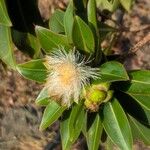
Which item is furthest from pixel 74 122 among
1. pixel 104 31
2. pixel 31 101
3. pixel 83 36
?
pixel 31 101

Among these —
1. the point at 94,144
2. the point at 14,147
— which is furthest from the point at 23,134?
the point at 94,144

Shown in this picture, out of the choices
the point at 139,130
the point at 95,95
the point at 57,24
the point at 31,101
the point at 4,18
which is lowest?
the point at 31,101

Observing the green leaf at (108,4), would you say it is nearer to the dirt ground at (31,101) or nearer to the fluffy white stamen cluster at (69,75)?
the fluffy white stamen cluster at (69,75)

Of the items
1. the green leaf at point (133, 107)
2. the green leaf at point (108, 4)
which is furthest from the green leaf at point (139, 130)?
the green leaf at point (108, 4)

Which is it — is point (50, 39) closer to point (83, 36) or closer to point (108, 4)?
point (83, 36)

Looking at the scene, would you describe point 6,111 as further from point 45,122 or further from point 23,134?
point 45,122

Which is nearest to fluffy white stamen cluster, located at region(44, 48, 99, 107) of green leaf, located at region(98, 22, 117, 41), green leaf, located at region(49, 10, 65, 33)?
green leaf, located at region(49, 10, 65, 33)
